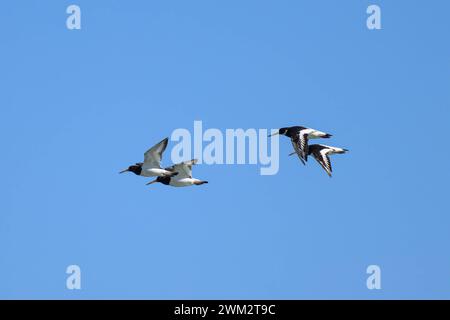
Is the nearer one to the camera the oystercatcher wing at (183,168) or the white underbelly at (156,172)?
the white underbelly at (156,172)

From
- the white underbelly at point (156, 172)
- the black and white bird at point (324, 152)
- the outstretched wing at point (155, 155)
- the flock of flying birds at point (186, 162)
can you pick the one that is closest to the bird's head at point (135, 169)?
the flock of flying birds at point (186, 162)

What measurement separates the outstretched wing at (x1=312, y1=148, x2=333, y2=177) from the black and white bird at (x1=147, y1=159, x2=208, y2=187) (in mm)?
3630

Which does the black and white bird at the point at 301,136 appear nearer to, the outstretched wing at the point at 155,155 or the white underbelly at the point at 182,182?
the white underbelly at the point at 182,182

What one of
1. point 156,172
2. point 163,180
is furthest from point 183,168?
point 156,172

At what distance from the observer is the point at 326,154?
143ft

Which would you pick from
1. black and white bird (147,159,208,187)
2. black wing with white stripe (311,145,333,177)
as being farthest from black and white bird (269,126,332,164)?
black and white bird (147,159,208,187)

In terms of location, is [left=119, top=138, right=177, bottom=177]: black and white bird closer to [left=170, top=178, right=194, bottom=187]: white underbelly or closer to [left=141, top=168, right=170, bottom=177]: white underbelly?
[left=141, top=168, right=170, bottom=177]: white underbelly

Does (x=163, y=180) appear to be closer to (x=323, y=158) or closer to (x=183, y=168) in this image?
(x=183, y=168)

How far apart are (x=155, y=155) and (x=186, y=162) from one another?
127 cm

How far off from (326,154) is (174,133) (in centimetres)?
474

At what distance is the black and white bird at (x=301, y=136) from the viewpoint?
42406 mm

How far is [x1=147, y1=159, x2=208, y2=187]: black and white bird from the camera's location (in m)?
43.6

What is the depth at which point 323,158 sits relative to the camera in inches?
1699
